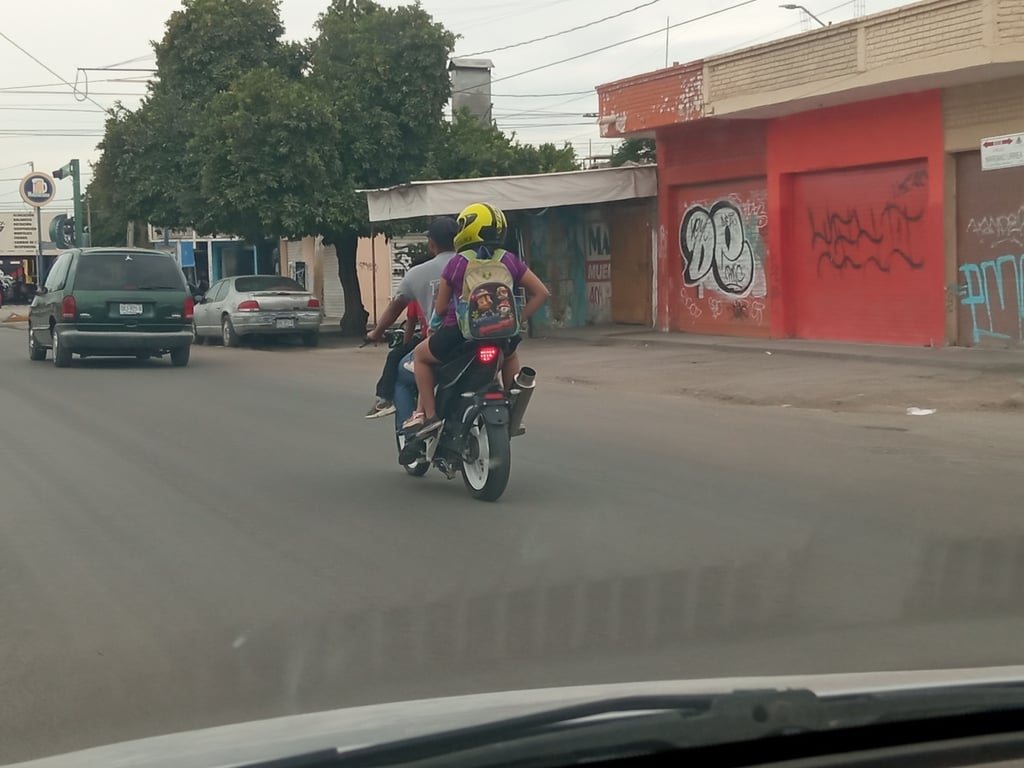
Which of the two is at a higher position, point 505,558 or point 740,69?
point 740,69

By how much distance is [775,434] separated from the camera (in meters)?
11.4

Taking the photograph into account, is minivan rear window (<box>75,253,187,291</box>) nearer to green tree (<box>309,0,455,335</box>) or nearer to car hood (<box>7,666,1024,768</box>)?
green tree (<box>309,0,455,335</box>)

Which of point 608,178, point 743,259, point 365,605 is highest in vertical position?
point 608,178

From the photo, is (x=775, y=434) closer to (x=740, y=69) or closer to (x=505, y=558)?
(x=505, y=558)

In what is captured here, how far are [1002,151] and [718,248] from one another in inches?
273

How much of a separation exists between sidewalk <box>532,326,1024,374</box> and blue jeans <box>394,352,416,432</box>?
9052 millimetres

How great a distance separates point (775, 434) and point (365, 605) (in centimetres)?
636

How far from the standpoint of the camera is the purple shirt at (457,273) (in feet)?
26.4

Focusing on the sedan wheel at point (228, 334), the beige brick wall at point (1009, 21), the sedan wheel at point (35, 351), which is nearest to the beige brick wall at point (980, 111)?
the beige brick wall at point (1009, 21)

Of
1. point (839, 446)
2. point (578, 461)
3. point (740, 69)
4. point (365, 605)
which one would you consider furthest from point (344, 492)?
point (740, 69)

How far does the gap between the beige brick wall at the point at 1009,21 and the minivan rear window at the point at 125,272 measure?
38.0 ft

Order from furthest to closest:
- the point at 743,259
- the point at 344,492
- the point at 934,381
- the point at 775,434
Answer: the point at 743,259
the point at 934,381
the point at 775,434
the point at 344,492

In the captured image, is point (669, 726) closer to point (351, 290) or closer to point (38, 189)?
point (351, 290)

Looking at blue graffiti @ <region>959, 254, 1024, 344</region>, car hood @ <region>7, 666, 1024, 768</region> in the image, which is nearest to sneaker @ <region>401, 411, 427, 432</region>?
car hood @ <region>7, 666, 1024, 768</region>
